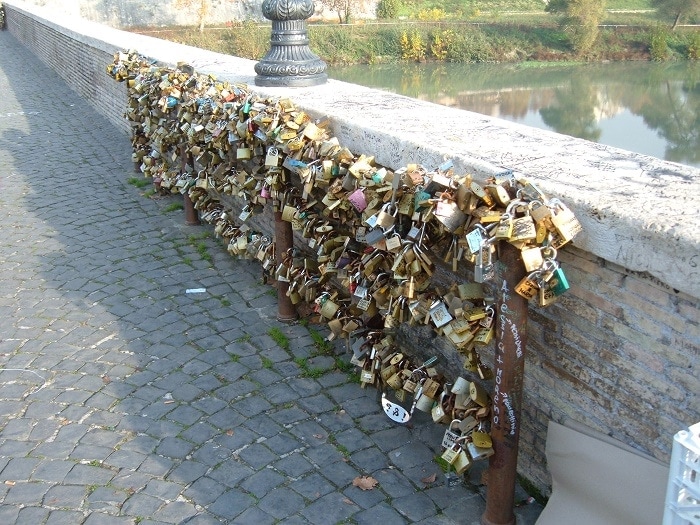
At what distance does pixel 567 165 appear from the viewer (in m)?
2.91

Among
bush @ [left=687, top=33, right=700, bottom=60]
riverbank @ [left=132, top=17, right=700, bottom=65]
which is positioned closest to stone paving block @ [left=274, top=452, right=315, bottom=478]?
bush @ [left=687, top=33, right=700, bottom=60]

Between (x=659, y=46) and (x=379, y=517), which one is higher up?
(x=659, y=46)

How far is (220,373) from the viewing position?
12.9 ft

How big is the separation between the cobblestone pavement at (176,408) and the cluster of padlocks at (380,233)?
247mm

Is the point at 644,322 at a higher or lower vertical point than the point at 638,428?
higher

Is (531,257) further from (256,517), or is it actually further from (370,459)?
(256,517)

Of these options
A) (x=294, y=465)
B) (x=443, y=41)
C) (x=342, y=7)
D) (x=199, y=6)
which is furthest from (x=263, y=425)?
(x=342, y=7)

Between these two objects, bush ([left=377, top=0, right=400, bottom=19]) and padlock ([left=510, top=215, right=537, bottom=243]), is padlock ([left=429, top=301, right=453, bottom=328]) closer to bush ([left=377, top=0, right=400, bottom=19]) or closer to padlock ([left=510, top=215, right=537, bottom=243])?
padlock ([left=510, top=215, right=537, bottom=243])

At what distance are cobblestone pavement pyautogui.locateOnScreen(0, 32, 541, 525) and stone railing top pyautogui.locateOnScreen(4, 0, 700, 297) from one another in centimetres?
128

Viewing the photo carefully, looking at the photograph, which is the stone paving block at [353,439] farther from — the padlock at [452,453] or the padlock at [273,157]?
the padlock at [273,157]

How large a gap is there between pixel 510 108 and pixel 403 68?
663 inches

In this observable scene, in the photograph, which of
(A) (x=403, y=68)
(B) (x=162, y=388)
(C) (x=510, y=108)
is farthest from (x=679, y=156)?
(A) (x=403, y=68)

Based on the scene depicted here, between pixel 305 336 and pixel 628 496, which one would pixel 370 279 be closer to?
pixel 305 336

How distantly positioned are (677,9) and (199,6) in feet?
84.6
